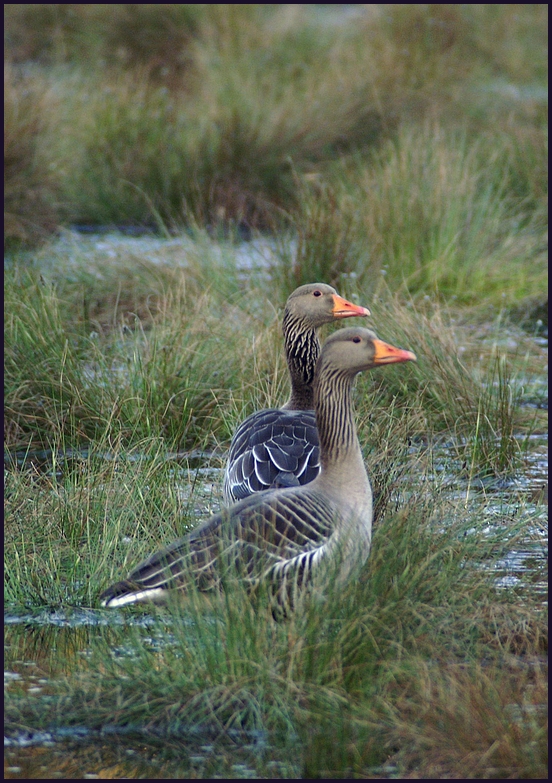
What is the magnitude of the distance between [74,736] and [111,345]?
4.02 meters

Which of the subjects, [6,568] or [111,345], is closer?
[6,568]

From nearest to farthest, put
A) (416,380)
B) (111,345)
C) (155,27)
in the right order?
(416,380), (111,345), (155,27)

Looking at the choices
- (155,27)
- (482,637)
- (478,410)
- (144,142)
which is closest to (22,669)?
(482,637)

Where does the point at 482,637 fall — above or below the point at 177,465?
above

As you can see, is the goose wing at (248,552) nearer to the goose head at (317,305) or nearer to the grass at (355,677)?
the grass at (355,677)

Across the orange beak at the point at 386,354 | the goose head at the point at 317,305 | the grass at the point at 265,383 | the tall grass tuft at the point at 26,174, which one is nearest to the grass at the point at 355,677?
the grass at the point at 265,383

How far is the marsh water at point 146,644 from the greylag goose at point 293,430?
52cm

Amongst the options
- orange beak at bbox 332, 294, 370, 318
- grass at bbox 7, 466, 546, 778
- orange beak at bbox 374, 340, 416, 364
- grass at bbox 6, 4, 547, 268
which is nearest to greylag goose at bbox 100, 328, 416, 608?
orange beak at bbox 374, 340, 416, 364

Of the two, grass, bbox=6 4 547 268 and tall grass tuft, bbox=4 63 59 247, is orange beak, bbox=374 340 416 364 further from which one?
tall grass tuft, bbox=4 63 59 247

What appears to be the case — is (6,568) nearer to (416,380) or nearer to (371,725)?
(371,725)

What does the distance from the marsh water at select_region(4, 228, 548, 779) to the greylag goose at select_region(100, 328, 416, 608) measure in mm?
217

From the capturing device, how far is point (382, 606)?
423 cm

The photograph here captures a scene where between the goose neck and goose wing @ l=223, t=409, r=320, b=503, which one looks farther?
the goose neck

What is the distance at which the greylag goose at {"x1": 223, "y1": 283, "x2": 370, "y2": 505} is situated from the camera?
5016 millimetres
